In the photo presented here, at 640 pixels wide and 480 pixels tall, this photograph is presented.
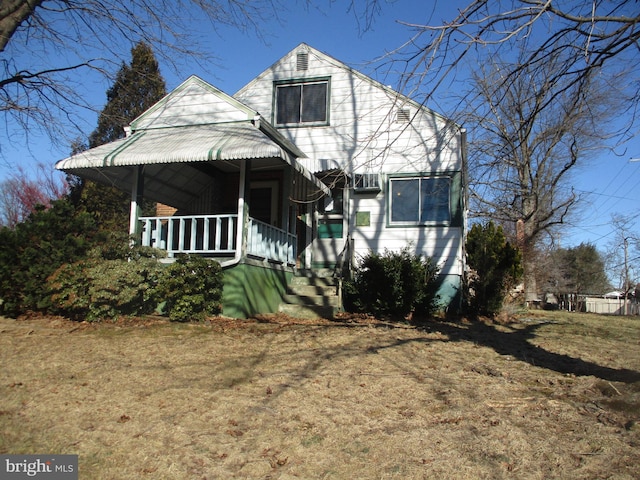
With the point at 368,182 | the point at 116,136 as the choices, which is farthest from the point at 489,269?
the point at 116,136

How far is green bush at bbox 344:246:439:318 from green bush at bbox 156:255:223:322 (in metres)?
3.30

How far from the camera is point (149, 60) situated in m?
21.8

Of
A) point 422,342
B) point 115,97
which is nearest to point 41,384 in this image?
point 422,342

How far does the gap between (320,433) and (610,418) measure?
259cm

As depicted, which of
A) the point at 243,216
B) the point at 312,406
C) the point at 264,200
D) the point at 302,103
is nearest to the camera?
the point at 312,406

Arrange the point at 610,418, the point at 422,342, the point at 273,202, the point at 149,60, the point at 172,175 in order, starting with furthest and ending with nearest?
the point at 149,60, the point at 273,202, the point at 172,175, the point at 422,342, the point at 610,418

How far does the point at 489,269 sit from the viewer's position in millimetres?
12320

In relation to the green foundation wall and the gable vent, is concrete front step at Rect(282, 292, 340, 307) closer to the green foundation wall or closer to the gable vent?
the green foundation wall

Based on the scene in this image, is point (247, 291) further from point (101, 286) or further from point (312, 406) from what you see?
point (312, 406)

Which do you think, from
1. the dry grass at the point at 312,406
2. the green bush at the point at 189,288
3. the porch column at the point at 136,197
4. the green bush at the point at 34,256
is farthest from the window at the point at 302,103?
the dry grass at the point at 312,406

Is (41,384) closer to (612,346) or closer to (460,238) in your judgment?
(612,346)

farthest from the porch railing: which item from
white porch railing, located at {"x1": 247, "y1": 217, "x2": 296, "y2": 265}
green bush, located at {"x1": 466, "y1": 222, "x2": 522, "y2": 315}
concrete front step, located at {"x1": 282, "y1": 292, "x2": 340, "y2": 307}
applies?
green bush, located at {"x1": 466, "y1": 222, "x2": 522, "y2": 315}

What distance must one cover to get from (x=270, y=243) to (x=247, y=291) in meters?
1.79

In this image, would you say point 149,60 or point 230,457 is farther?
point 149,60
